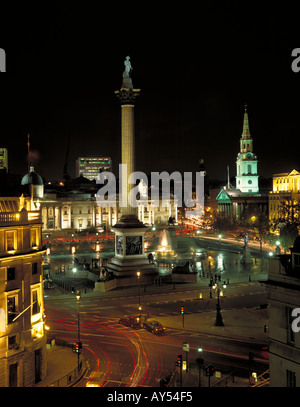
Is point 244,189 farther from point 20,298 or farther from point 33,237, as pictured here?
point 20,298

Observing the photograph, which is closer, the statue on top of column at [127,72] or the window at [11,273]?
the window at [11,273]

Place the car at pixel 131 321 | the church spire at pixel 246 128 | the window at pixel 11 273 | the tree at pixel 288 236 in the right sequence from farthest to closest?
the church spire at pixel 246 128 → the tree at pixel 288 236 → the car at pixel 131 321 → the window at pixel 11 273

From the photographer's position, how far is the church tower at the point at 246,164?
18412 centimetres

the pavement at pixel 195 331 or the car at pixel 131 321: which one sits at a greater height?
the car at pixel 131 321

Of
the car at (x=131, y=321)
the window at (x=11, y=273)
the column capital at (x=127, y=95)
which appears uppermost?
the column capital at (x=127, y=95)

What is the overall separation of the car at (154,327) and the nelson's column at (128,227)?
20.6 metres

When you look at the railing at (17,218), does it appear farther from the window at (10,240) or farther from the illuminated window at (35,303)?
the illuminated window at (35,303)

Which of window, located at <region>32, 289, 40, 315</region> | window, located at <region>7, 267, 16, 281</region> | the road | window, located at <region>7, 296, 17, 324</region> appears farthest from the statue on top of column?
window, located at <region>7, 296, 17, 324</region>

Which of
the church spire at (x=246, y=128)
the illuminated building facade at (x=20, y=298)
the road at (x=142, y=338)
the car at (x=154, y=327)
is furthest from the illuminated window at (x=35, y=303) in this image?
the church spire at (x=246, y=128)

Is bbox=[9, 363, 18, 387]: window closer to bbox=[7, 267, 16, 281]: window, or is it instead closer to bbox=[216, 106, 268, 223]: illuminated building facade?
bbox=[7, 267, 16, 281]: window

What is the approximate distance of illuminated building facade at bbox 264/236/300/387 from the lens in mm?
21266

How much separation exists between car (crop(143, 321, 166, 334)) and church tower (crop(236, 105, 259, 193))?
6041 inches
